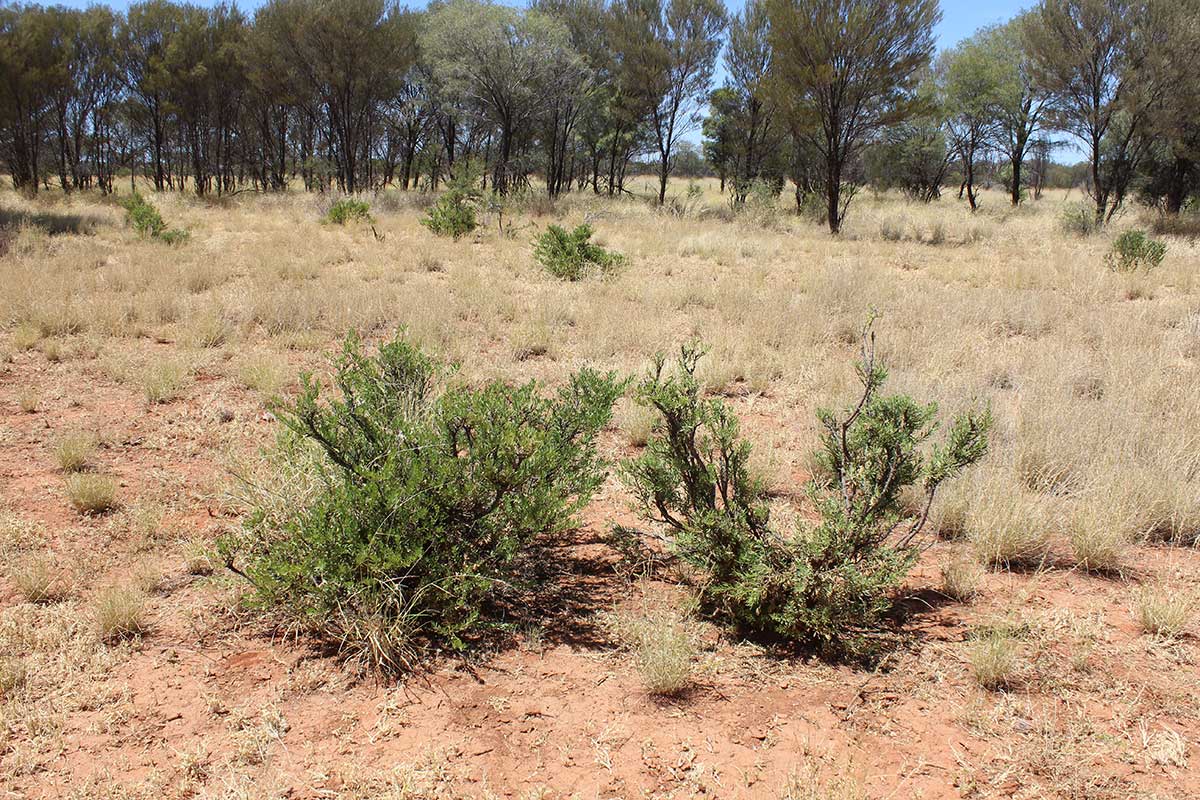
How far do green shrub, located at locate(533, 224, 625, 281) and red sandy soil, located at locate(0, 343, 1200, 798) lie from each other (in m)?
7.20

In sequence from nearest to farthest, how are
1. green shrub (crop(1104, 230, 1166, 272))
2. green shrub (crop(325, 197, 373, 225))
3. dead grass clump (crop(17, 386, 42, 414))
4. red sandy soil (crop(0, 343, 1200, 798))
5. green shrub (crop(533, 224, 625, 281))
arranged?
red sandy soil (crop(0, 343, 1200, 798)), dead grass clump (crop(17, 386, 42, 414)), green shrub (crop(533, 224, 625, 281)), green shrub (crop(1104, 230, 1166, 272)), green shrub (crop(325, 197, 373, 225))

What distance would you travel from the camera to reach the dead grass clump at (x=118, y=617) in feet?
8.80

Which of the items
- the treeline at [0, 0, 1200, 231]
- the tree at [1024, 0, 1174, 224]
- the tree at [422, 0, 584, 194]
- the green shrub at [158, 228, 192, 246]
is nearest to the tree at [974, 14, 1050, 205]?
the treeline at [0, 0, 1200, 231]

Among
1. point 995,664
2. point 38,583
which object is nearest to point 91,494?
point 38,583

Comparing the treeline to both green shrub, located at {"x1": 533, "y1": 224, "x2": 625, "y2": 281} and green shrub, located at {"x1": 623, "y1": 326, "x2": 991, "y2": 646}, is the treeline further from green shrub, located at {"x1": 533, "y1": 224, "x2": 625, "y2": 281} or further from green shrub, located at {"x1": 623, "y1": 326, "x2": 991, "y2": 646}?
green shrub, located at {"x1": 623, "y1": 326, "x2": 991, "y2": 646}

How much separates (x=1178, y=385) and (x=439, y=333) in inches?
239

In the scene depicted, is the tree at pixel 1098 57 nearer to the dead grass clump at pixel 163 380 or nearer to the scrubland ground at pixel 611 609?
the scrubland ground at pixel 611 609

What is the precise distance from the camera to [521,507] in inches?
113

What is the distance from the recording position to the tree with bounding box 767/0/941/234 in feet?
49.3

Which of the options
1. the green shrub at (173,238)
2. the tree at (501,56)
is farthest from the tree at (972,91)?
the green shrub at (173,238)

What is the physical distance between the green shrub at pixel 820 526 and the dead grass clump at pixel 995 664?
37 centimetres

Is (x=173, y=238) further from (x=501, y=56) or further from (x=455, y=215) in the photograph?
(x=501, y=56)

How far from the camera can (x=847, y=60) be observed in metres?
15.5

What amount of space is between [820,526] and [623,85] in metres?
24.2
